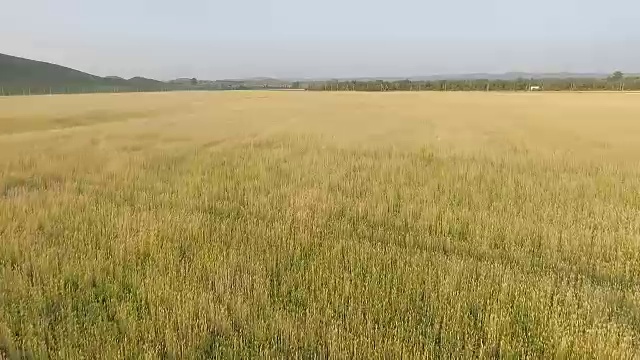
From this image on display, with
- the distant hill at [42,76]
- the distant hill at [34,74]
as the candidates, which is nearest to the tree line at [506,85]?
the distant hill at [42,76]

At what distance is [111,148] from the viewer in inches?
638

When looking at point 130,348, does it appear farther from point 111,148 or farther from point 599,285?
point 111,148

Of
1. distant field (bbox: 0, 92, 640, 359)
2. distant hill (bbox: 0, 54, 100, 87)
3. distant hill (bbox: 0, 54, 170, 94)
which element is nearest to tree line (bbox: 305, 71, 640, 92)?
distant hill (bbox: 0, 54, 170, 94)

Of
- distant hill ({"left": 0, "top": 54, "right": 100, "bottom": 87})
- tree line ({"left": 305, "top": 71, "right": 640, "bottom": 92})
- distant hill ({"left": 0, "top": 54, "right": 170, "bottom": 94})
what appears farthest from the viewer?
distant hill ({"left": 0, "top": 54, "right": 100, "bottom": 87})

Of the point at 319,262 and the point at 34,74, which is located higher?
the point at 34,74

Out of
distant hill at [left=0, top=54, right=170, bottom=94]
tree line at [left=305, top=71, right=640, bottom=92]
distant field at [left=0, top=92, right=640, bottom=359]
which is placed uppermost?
distant hill at [left=0, top=54, right=170, bottom=94]

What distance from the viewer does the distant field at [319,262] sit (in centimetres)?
362

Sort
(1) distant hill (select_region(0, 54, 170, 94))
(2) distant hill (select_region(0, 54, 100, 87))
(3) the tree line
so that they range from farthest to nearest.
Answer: (2) distant hill (select_region(0, 54, 100, 87)) → (1) distant hill (select_region(0, 54, 170, 94)) → (3) the tree line

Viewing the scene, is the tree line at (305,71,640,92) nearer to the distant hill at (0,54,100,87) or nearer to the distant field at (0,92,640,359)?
the distant hill at (0,54,100,87)

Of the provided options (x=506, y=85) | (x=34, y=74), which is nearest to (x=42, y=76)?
(x=34, y=74)

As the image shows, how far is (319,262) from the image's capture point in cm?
516

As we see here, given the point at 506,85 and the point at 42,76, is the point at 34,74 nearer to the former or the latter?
the point at 42,76

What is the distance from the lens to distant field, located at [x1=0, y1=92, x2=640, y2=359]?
3.62m

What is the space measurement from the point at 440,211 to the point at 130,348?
5.33m
